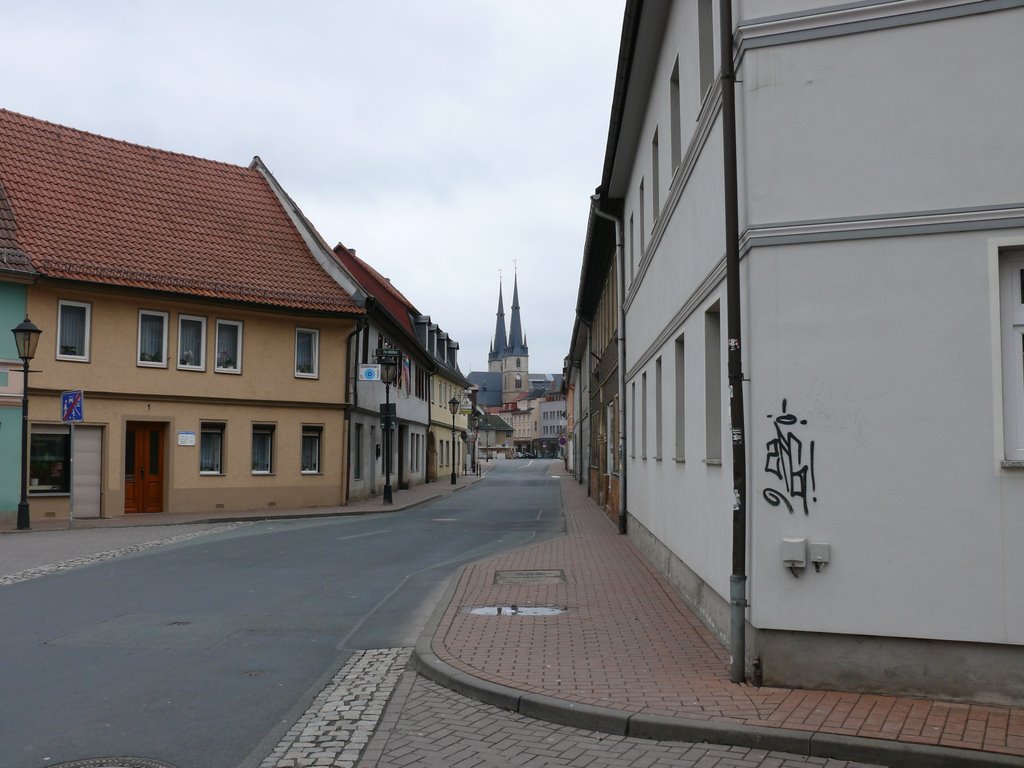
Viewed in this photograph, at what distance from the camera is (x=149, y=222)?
1053 inches

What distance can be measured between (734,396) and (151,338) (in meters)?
21.1

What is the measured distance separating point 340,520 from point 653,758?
19.4 metres

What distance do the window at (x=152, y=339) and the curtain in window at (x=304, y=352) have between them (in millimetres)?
3999

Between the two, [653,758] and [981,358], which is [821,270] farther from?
[653,758]

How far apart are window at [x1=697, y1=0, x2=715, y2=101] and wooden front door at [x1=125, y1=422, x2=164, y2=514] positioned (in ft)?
64.2

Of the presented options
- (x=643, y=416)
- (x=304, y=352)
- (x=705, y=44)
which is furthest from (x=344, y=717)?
(x=304, y=352)

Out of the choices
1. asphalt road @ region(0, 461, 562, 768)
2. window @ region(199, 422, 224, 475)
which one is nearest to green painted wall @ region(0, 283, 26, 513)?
window @ region(199, 422, 224, 475)

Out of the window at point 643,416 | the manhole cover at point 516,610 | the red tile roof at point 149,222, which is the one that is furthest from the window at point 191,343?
the manhole cover at point 516,610

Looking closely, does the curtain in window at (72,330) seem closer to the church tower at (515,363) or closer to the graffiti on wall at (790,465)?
the graffiti on wall at (790,465)

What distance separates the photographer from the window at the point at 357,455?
30469 millimetres

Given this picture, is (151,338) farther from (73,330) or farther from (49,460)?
(49,460)

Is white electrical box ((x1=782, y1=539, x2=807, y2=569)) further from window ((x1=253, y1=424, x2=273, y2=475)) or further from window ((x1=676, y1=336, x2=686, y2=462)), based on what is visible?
window ((x1=253, y1=424, x2=273, y2=475))

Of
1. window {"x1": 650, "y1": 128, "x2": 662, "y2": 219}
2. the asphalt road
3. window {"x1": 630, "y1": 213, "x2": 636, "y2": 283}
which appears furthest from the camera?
window {"x1": 630, "y1": 213, "x2": 636, "y2": 283}

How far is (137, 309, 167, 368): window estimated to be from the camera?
2450 cm
